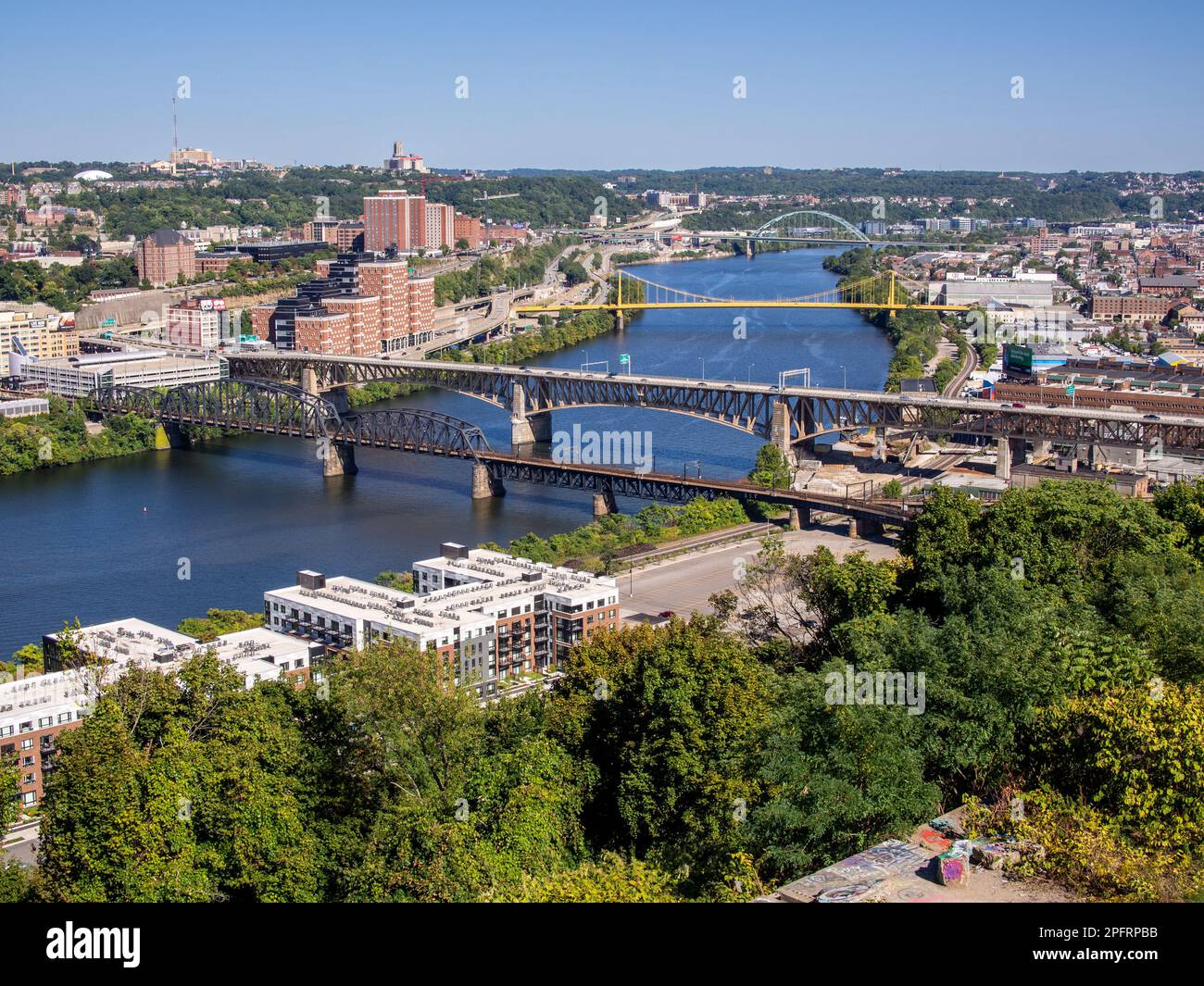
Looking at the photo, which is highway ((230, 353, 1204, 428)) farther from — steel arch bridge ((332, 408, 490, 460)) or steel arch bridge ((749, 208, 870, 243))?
steel arch bridge ((749, 208, 870, 243))

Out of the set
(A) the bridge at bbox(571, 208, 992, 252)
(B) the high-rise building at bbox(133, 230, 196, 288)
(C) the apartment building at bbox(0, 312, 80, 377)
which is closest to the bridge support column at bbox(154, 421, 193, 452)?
(C) the apartment building at bbox(0, 312, 80, 377)

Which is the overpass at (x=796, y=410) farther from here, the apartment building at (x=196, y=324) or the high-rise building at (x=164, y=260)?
the high-rise building at (x=164, y=260)

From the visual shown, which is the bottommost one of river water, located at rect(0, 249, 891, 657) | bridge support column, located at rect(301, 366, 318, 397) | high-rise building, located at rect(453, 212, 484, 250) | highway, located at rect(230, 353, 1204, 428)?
river water, located at rect(0, 249, 891, 657)

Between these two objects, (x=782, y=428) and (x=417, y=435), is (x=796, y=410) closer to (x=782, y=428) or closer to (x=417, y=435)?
(x=782, y=428)

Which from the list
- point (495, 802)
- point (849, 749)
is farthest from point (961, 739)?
point (495, 802)

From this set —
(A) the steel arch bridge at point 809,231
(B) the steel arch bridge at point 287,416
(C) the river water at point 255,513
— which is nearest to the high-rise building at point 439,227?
(A) the steel arch bridge at point 809,231

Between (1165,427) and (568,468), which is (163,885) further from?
(1165,427)
